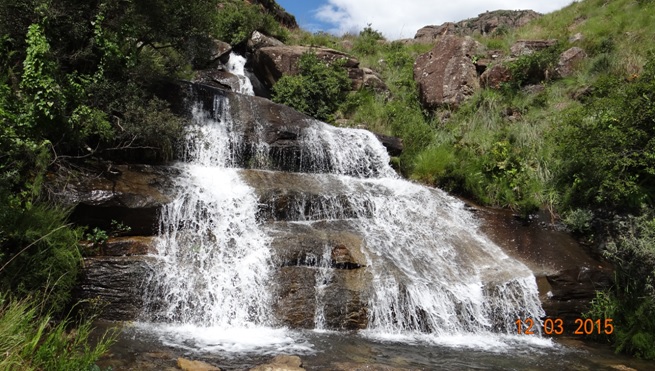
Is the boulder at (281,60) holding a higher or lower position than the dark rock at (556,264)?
higher

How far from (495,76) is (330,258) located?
40.2 feet

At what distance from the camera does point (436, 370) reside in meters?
5.09

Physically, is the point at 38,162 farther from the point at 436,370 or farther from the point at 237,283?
the point at 436,370

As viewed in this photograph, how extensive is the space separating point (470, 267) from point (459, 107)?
29.5 ft

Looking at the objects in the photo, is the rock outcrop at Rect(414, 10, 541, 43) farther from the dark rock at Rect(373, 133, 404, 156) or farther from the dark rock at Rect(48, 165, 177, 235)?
the dark rock at Rect(48, 165, 177, 235)

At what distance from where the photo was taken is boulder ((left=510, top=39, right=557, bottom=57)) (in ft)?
54.9

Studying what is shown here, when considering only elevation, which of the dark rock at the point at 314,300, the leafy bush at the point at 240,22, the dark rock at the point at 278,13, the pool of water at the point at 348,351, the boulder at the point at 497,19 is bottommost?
the pool of water at the point at 348,351

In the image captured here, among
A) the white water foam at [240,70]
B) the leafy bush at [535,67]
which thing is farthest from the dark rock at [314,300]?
the leafy bush at [535,67]

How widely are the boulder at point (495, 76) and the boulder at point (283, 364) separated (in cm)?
1418

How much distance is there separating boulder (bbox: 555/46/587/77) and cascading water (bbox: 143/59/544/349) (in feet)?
27.6

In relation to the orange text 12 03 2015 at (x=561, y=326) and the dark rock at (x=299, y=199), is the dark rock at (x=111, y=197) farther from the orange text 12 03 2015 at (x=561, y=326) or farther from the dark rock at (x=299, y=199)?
the orange text 12 03 2015 at (x=561, y=326)

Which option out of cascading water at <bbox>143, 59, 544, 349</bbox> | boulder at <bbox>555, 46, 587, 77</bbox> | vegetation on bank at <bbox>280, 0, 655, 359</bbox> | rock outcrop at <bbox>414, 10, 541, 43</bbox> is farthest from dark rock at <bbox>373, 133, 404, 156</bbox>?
rock outcrop at <bbox>414, 10, 541, 43</bbox>

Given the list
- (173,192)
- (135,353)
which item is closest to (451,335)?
(135,353)

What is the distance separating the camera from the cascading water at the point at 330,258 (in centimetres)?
654
